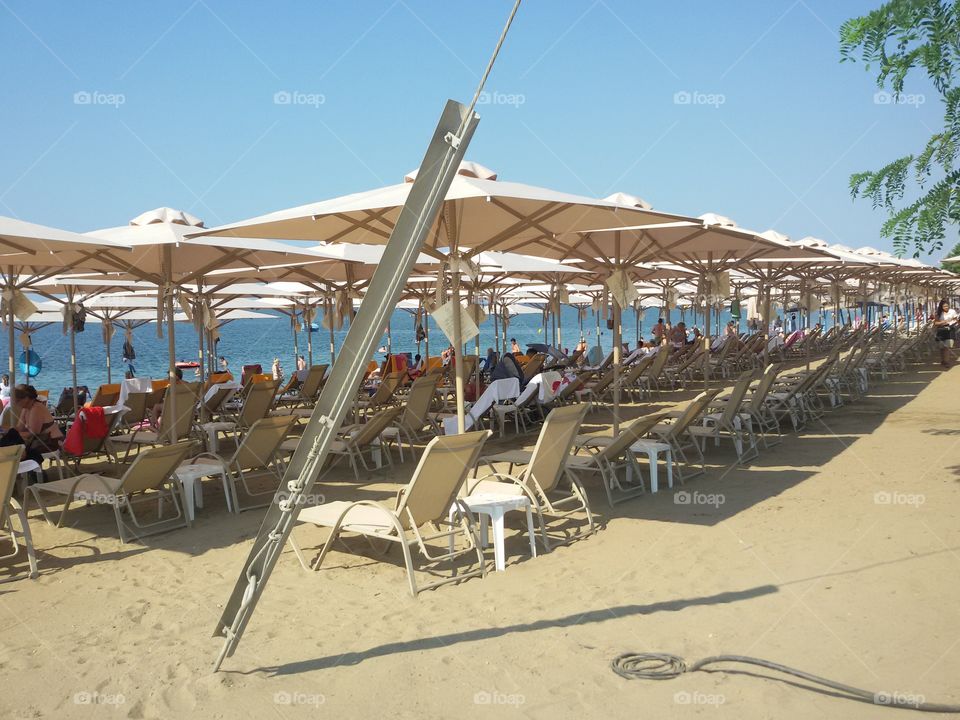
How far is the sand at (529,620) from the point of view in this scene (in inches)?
127

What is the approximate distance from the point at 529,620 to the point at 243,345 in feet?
276

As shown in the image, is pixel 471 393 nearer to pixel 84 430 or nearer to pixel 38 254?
pixel 84 430

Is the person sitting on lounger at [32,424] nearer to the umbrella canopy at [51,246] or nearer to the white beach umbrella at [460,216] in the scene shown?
the umbrella canopy at [51,246]

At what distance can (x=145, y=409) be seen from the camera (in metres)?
9.97

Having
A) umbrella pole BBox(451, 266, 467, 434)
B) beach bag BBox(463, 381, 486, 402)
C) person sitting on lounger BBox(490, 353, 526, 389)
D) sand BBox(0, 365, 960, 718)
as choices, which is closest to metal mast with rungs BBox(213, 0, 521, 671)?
sand BBox(0, 365, 960, 718)

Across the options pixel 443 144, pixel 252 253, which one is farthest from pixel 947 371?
pixel 443 144

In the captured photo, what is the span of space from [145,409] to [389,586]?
250 inches


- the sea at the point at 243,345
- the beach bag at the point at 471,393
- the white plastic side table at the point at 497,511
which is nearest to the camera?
the white plastic side table at the point at 497,511

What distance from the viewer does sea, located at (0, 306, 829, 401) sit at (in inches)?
1823

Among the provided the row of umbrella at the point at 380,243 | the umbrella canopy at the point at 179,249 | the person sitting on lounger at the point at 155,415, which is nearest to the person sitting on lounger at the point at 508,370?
the row of umbrella at the point at 380,243

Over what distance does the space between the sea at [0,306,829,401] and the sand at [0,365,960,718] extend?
2294cm

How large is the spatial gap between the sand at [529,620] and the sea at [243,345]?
22.9m

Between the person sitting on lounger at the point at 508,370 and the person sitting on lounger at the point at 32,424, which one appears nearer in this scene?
the person sitting on lounger at the point at 32,424

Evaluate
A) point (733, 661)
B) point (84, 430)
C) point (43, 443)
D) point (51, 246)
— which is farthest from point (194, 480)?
point (733, 661)
